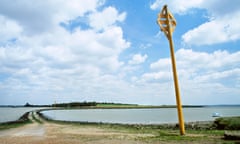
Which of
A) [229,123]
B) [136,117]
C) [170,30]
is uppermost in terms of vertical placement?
Answer: [170,30]

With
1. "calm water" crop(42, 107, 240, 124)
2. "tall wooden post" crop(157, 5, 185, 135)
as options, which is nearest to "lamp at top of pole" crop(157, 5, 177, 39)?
"tall wooden post" crop(157, 5, 185, 135)

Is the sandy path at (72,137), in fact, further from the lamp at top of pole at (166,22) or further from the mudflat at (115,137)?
the lamp at top of pole at (166,22)

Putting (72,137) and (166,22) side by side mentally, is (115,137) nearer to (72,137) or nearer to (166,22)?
(72,137)

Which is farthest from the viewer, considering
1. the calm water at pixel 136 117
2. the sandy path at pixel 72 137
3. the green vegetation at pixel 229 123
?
the calm water at pixel 136 117

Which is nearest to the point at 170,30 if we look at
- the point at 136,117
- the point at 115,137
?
the point at 115,137

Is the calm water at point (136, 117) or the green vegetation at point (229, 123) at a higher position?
the green vegetation at point (229, 123)

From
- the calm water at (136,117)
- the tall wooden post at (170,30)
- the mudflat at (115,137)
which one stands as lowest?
the calm water at (136,117)

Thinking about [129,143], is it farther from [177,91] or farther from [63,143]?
[177,91]

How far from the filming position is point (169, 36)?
1708 centimetres

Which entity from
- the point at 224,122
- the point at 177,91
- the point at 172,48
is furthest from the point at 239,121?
the point at 172,48

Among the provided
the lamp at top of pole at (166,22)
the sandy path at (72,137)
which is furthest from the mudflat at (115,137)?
the lamp at top of pole at (166,22)

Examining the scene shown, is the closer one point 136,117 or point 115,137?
point 115,137

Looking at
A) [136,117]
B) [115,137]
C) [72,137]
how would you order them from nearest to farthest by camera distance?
1. [115,137]
2. [72,137]
3. [136,117]

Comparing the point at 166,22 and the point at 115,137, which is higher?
the point at 166,22
